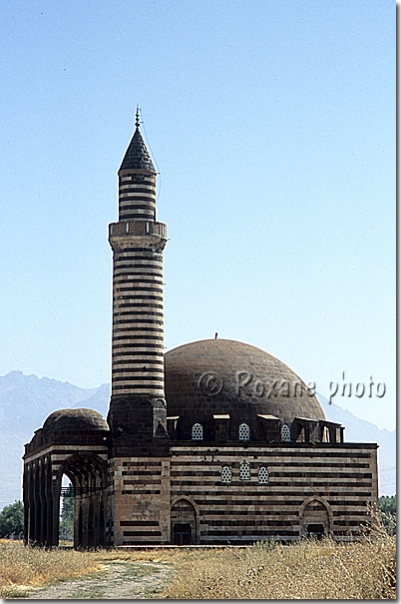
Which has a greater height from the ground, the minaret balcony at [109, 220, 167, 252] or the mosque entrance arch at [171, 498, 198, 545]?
the minaret balcony at [109, 220, 167, 252]

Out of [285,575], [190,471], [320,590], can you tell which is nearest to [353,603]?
[320,590]

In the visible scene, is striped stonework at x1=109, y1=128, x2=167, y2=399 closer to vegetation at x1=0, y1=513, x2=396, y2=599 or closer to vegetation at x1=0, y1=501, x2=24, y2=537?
vegetation at x1=0, y1=513, x2=396, y2=599

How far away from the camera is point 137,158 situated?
4978 cm

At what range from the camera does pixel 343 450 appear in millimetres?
48625

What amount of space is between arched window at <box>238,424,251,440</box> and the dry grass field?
51.3 ft

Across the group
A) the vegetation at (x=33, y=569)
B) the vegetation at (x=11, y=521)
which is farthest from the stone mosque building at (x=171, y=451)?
the vegetation at (x=11, y=521)

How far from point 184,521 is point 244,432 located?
5.55 metres

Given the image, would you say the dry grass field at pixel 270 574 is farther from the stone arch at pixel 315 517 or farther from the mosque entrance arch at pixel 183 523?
the stone arch at pixel 315 517

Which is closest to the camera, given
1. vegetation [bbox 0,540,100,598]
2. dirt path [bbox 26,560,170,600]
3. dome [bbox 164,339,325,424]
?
dirt path [bbox 26,560,170,600]

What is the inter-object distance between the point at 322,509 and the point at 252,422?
535 centimetres

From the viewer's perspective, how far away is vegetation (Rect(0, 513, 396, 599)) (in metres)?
17.5

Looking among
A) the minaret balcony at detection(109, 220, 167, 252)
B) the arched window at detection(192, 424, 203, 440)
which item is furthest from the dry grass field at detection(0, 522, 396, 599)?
the minaret balcony at detection(109, 220, 167, 252)

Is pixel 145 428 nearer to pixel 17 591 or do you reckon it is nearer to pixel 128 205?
pixel 128 205

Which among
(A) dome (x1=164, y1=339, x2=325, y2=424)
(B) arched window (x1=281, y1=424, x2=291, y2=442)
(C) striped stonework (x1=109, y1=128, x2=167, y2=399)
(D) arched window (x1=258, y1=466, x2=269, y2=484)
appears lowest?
(D) arched window (x1=258, y1=466, x2=269, y2=484)
